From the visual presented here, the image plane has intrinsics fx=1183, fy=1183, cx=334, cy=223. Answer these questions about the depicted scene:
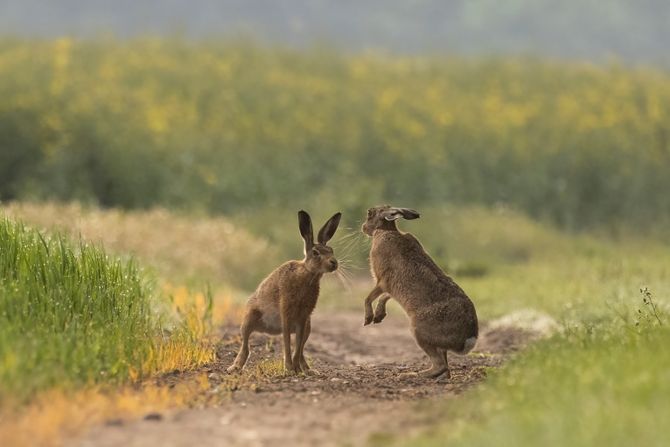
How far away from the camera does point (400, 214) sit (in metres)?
9.37

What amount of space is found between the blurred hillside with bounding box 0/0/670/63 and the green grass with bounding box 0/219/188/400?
27.9 meters

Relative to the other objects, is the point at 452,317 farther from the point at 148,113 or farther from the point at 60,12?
the point at 60,12

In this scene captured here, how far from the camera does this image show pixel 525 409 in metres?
6.32

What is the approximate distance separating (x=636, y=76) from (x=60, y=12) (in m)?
19.4

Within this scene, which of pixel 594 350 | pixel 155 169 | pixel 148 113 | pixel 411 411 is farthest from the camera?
pixel 148 113

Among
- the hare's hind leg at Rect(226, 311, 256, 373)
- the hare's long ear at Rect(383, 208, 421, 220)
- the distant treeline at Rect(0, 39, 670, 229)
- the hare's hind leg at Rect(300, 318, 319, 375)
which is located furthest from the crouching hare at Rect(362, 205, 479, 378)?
the distant treeline at Rect(0, 39, 670, 229)

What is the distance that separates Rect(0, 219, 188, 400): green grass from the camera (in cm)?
742

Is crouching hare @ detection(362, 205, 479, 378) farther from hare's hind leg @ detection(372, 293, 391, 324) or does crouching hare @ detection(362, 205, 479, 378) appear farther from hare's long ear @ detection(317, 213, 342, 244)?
hare's long ear @ detection(317, 213, 342, 244)

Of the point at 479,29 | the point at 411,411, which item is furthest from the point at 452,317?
the point at 479,29

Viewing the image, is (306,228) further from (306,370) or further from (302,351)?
(306,370)

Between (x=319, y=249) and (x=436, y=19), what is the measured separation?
33201mm

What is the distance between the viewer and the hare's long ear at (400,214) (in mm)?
9258

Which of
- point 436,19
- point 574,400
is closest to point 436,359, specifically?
point 574,400

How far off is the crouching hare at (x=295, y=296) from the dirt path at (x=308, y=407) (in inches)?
12.4
